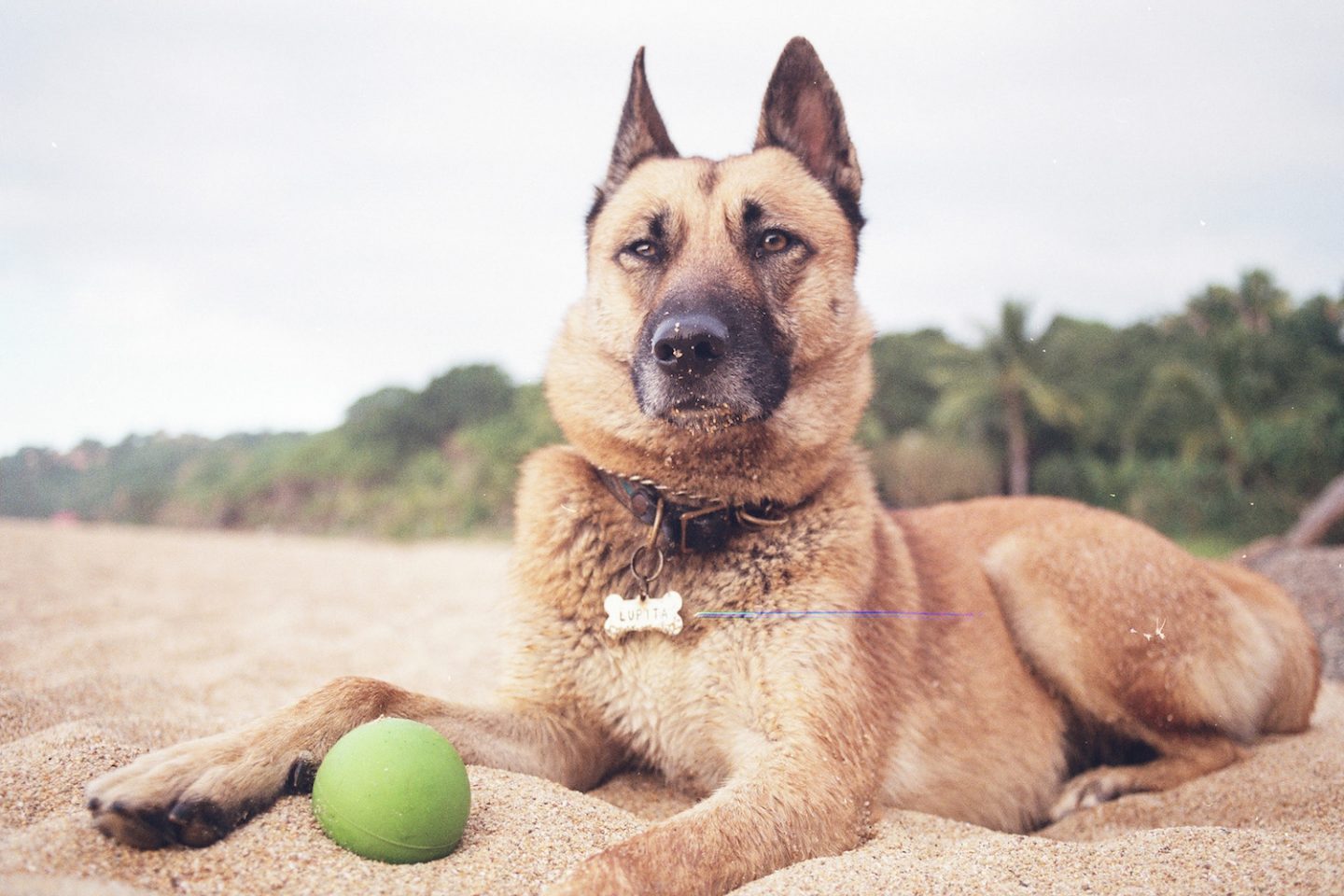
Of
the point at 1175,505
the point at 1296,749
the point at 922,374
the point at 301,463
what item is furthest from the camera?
the point at 922,374

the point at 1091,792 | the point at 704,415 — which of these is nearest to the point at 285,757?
the point at 704,415

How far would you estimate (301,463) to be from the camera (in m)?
26.8

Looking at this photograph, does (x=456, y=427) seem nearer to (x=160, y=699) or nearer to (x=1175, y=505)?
(x=1175, y=505)

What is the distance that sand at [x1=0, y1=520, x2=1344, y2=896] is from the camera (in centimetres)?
172

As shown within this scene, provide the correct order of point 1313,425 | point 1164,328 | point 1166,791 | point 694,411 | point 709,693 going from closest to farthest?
1. point 709,693
2. point 694,411
3. point 1166,791
4. point 1313,425
5. point 1164,328

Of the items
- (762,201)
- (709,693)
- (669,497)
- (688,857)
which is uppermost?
(762,201)

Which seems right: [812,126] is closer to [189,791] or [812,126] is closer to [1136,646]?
[1136,646]

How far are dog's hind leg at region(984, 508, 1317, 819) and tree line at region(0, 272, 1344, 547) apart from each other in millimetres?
12013

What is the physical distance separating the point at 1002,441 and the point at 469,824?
33.1 meters

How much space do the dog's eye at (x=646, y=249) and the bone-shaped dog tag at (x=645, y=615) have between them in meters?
1.22

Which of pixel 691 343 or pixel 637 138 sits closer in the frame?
pixel 691 343

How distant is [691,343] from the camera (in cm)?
254

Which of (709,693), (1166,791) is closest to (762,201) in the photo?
(709,693)

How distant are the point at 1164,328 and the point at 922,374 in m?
8.75
